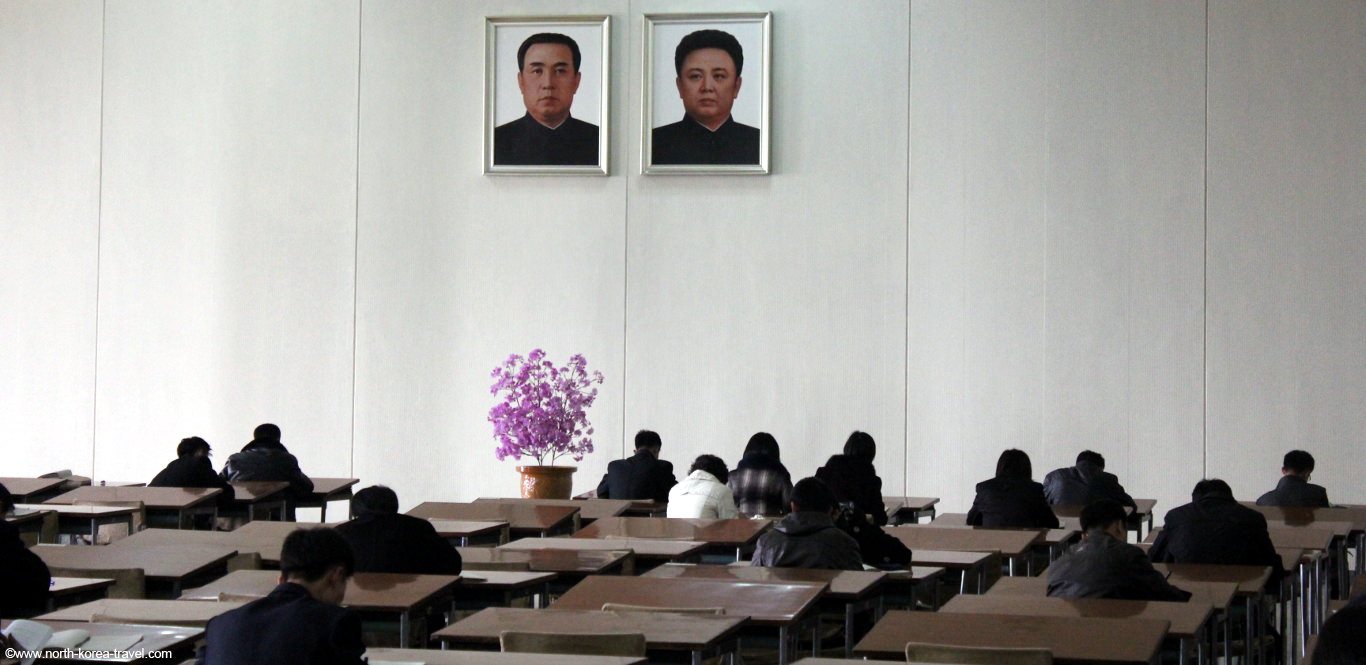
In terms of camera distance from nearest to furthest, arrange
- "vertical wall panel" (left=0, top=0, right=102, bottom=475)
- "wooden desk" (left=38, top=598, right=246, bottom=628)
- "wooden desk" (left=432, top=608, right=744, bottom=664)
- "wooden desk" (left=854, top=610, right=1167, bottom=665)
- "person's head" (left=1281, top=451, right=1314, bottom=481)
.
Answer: "wooden desk" (left=854, top=610, right=1167, bottom=665), "wooden desk" (left=432, top=608, right=744, bottom=664), "wooden desk" (left=38, top=598, right=246, bottom=628), "person's head" (left=1281, top=451, right=1314, bottom=481), "vertical wall panel" (left=0, top=0, right=102, bottom=475)

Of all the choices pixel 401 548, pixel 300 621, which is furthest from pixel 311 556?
pixel 401 548

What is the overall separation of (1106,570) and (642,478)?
4.55 m

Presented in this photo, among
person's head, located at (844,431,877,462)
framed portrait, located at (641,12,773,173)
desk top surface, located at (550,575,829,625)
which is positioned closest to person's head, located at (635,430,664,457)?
person's head, located at (844,431,877,462)

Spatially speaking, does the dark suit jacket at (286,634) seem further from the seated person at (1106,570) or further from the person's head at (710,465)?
the person's head at (710,465)

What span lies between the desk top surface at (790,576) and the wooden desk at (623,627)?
2.13 feet

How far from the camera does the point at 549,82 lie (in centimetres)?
1177

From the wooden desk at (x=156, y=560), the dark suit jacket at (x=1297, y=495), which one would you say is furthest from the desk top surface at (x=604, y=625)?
the dark suit jacket at (x=1297, y=495)

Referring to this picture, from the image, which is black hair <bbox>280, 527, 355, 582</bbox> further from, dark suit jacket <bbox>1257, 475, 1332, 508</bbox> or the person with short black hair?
the person with short black hair

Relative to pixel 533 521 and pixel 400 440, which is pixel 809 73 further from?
pixel 533 521

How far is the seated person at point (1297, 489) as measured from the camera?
812 cm

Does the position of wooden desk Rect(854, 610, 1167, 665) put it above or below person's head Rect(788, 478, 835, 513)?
below

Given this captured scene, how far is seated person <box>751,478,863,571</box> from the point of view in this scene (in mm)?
5230

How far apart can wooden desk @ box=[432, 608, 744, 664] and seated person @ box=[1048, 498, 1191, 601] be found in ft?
3.75

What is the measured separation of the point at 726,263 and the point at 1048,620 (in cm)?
781
